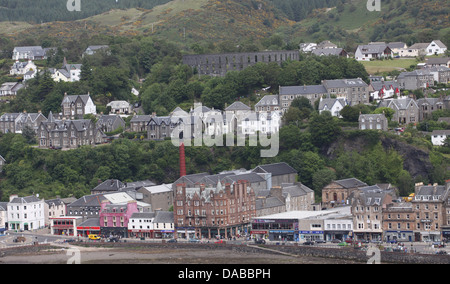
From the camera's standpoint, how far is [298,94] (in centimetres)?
9975

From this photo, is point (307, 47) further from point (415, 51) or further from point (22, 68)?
point (22, 68)

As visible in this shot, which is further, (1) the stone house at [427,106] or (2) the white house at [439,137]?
(1) the stone house at [427,106]

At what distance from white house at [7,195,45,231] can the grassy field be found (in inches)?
1876

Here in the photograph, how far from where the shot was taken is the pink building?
3019 inches

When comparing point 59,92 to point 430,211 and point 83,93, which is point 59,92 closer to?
point 83,93

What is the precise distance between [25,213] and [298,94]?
107 ft

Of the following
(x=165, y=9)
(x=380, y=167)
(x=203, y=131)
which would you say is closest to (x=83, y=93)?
(x=203, y=131)

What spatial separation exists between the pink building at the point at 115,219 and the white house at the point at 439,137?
29.5 meters

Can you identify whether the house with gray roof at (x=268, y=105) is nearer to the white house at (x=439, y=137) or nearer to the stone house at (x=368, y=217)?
the white house at (x=439, y=137)

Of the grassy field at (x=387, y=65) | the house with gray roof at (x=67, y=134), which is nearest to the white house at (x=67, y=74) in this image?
the house with gray roof at (x=67, y=134)

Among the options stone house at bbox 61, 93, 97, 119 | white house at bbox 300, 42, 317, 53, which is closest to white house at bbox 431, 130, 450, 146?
stone house at bbox 61, 93, 97, 119

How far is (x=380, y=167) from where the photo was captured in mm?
85312

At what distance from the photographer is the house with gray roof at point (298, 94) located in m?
99.6

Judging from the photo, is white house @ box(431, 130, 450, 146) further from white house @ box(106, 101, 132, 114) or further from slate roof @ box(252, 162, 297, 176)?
white house @ box(106, 101, 132, 114)
